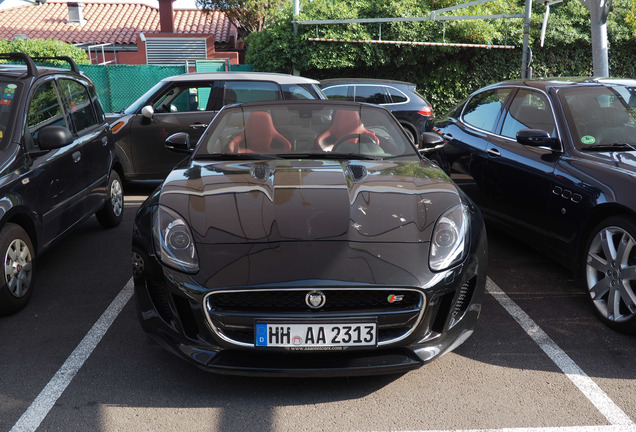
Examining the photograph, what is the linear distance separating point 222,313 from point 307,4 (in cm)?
1602

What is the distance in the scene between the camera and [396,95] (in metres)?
12.0

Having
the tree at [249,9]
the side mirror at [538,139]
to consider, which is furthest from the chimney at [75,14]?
the side mirror at [538,139]

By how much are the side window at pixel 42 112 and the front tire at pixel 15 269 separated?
2.33 feet

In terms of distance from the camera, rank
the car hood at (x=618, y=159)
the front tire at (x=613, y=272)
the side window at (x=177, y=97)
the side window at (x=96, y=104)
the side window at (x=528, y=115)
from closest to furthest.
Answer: the front tire at (x=613, y=272), the car hood at (x=618, y=159), the side window at (x=528, y=115), the side window at (x=96, y=104), the side window at (x=177, y=97)

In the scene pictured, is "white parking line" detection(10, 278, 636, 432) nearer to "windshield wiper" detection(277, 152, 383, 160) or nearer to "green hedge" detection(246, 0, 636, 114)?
"windshield wiper" detection(277, 152, 383, 160)

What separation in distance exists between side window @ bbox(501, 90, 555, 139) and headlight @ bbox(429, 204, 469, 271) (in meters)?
1.82

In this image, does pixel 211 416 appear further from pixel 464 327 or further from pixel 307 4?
pixel 307 4

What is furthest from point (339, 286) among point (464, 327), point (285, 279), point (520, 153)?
point (520, 153)

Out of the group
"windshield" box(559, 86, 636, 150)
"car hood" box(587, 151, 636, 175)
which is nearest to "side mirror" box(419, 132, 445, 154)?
"windshield" box(559, 86, 636, 150)

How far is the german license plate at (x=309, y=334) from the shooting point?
2.85 metres

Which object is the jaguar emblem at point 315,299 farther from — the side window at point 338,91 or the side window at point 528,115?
the side window at point 338,91

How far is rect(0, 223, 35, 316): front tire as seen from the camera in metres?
4.03

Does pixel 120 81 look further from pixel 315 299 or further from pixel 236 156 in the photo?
pixel 315 299

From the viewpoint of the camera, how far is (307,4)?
1759 cm
